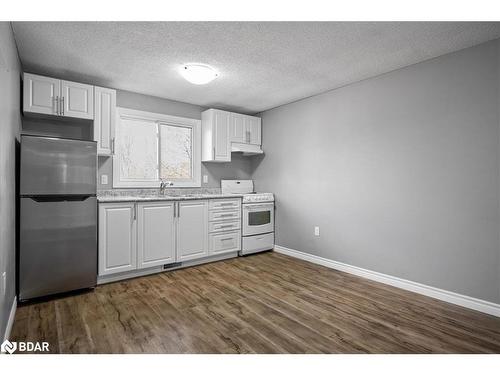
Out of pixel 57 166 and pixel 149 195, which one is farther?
pixel 149 195

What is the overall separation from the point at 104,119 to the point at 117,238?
55.2 inches

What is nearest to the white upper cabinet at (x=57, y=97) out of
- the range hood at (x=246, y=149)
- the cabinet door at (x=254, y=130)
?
the range hood at (x=246, y=149)

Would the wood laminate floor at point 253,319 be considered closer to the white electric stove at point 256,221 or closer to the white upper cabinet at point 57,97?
the white electric stove at point 256,221

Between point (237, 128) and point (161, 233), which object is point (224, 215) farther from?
point (237, 128)

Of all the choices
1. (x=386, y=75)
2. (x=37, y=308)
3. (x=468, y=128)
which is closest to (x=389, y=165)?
(x=468, y=128)

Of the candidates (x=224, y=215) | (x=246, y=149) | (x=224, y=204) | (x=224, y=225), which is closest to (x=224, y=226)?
(x=224, y=225)

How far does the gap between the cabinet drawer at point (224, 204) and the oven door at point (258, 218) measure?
0.51ft

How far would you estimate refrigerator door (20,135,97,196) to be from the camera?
254cm

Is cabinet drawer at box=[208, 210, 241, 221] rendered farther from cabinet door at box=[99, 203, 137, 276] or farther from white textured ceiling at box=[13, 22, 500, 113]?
white textured ceiling at box=[13, 22, 500, 113]

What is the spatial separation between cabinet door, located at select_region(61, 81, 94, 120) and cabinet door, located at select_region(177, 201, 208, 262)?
4.92 ft

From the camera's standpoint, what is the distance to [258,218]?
445cm

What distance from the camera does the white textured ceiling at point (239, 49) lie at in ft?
7.37

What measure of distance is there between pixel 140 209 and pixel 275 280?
1769 mm

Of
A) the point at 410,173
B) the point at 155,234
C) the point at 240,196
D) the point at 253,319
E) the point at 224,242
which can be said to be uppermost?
the point at 410,173
